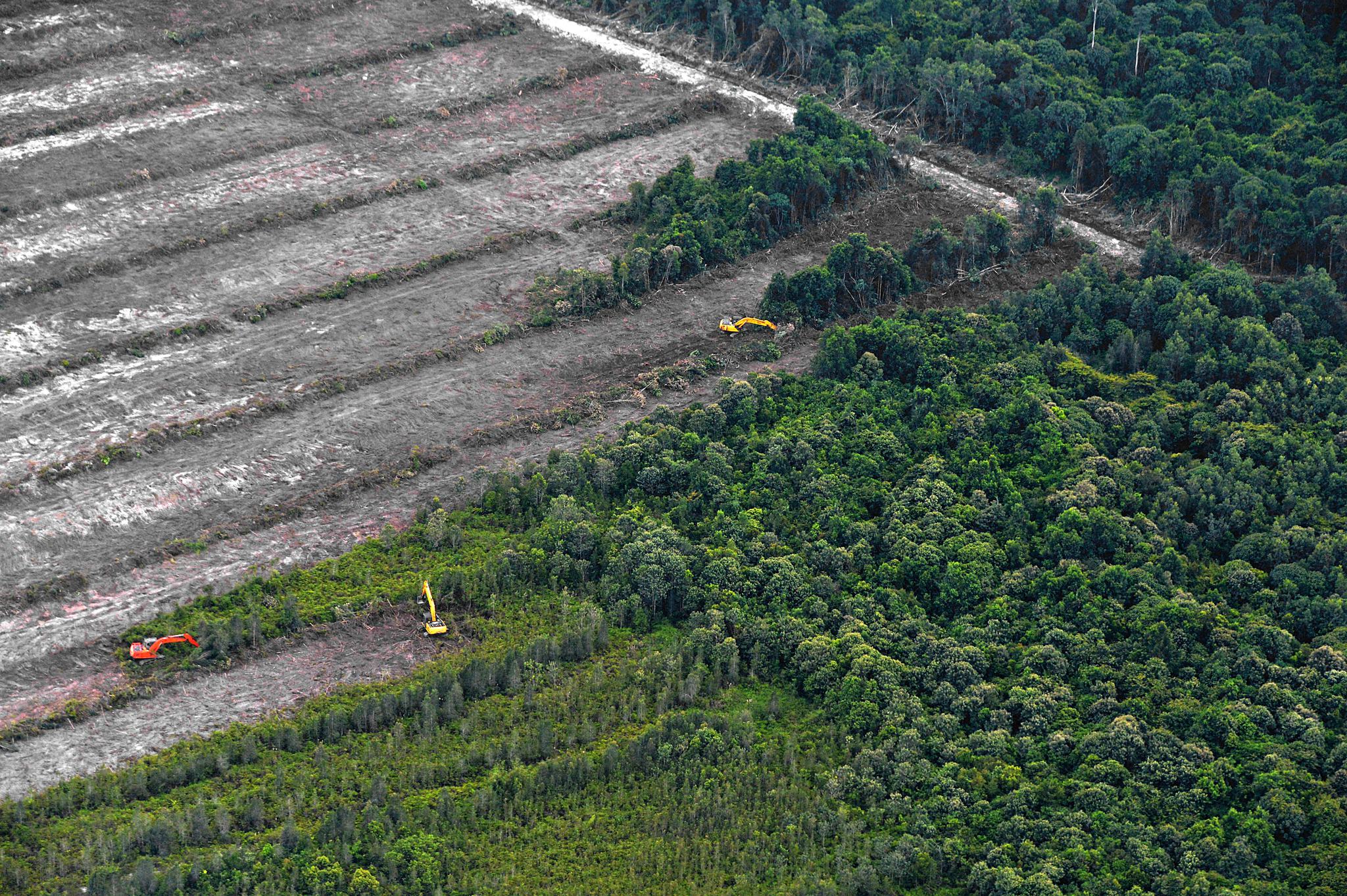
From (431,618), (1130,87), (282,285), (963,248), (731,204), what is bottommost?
(431,618)

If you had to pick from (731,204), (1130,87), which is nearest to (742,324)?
(731,204)

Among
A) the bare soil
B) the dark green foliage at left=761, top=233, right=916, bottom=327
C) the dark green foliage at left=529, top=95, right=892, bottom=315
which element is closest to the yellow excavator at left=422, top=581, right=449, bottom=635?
the bare soil

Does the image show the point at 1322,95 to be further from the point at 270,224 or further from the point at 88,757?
the point at 88,757

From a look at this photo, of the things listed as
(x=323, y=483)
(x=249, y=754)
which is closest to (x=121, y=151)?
(x=323, y=483)

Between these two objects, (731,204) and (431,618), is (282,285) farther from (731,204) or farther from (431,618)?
(431,618)

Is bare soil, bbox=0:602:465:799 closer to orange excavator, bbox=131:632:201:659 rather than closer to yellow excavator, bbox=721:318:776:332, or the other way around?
orange excavator, bbox=131:632:201:659

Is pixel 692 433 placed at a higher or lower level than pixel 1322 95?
lower
